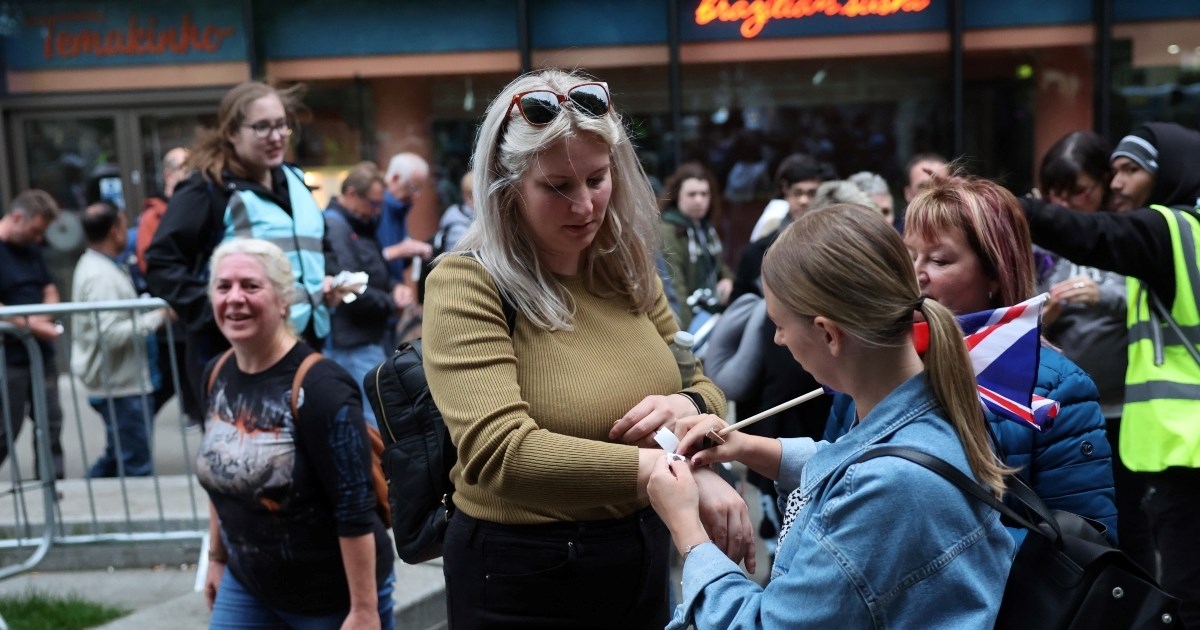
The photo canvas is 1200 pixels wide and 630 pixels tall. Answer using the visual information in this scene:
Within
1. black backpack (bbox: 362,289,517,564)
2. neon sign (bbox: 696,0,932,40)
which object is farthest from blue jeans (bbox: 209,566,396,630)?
neon sign (bbox: 696,0,932,40)

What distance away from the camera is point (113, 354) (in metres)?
6.75

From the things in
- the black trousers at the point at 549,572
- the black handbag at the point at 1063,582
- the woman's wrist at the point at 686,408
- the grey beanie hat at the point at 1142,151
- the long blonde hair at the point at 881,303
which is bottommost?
the black trousers at the point at 549,572

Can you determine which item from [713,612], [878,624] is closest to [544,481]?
[713,612]

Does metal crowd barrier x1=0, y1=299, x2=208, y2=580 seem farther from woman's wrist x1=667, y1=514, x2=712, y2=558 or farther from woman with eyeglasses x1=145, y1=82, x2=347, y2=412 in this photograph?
woman's wrist x1=667, y1=514, x2=712, y2=558

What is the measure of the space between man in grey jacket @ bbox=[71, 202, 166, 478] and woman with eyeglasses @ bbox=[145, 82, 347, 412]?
1584 millimetres

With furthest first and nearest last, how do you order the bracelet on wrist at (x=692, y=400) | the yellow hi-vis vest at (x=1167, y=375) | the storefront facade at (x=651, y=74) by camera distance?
the storefront facade at (x=651, y=74) → the yellow hi-vis vest at (x=1167, y=375) → the bracelet on wrist at (x=692, y=400)

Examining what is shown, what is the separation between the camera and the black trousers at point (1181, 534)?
3.54 m

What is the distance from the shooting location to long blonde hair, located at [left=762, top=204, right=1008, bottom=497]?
68.2 inches

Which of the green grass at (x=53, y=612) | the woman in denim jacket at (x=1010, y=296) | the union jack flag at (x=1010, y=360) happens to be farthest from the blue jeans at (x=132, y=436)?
the union jack flag at (x=1010, y=360)

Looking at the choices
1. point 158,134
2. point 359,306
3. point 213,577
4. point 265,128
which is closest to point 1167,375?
point 213,577

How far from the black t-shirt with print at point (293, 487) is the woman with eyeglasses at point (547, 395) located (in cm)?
90

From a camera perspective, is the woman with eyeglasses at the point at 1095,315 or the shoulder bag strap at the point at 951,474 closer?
the shoulder bag strap at the point at 951,474

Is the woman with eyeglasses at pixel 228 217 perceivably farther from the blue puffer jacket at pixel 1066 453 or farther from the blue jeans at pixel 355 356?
the blue puffer jacket at pixel 1066 453

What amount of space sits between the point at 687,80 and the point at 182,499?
649 centimetres
